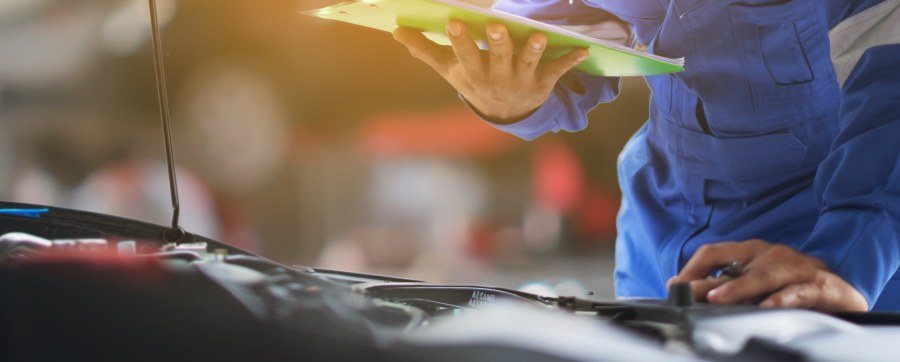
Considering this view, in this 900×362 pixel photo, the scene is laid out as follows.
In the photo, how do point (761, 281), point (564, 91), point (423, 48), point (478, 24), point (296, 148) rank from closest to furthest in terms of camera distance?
point (761, 281), point (478, 24), point (423, 48), point (564, 91), point (296, 148)

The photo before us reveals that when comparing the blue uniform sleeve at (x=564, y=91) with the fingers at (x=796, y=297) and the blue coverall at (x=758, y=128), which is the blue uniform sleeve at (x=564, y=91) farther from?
the fingers at (x=796, y=297)

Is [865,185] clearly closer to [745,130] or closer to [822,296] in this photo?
[822,296]

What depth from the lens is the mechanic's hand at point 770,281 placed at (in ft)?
2.33

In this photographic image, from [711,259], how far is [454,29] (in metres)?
0.37

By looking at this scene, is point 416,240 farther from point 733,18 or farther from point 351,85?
point 733,18

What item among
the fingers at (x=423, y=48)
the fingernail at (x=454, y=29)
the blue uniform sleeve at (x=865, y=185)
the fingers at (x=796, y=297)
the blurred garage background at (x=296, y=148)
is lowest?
the fingers at (x=796, y=297)

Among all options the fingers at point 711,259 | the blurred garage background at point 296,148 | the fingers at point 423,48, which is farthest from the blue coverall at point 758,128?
the blurred garage background at point 296,148

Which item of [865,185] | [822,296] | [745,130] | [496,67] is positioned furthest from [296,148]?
[822,296]

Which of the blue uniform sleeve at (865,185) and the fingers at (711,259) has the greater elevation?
the blue uniform sleeve at (865,185)

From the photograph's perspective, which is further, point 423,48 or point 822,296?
point 423,48

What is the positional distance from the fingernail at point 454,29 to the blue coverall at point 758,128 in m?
0.34

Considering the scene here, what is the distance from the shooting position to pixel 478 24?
899mm

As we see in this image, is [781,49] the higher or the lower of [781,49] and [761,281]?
the higher

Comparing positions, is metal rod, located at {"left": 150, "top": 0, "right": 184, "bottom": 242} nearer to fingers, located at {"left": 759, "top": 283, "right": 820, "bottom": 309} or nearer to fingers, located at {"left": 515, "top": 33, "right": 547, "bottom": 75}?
fingers, located at {"left": 515, "top": 33, "right": 547, "bottom": 75}
